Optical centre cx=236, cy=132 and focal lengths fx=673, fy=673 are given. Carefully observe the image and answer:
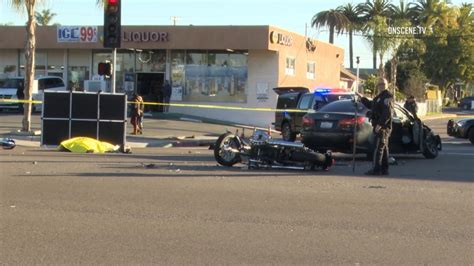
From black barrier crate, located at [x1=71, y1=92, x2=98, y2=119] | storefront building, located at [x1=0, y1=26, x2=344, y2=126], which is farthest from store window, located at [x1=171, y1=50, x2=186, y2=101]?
black barrier crate, located at [x1=71, y1=92, x2=98, y2=119]

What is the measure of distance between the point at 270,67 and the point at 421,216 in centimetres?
2693

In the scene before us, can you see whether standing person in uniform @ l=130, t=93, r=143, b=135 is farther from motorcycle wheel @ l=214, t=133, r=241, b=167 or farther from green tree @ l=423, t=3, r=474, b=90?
green tree @ l=423, t=3, r=474, b=90

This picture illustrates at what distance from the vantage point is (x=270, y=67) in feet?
115

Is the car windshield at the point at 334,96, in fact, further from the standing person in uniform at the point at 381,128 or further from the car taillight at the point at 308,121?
the standing person in uniform at the point at 381,128

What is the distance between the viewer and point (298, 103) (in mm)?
24734

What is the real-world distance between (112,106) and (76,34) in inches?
761

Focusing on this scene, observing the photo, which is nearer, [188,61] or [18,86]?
[18,86]

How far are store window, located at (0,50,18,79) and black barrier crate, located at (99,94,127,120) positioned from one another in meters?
22.9

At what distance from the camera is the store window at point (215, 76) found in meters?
35.6

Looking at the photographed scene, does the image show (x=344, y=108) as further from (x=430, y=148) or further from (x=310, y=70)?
(x=310, y=70)

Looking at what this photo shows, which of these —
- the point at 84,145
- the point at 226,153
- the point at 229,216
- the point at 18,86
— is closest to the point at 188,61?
the point at 18,86

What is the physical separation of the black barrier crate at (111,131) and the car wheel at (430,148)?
794 centimetres

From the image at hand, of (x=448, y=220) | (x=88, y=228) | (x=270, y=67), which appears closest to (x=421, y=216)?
(x=448, y=220)

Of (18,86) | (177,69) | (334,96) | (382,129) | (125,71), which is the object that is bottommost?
(382,129)
